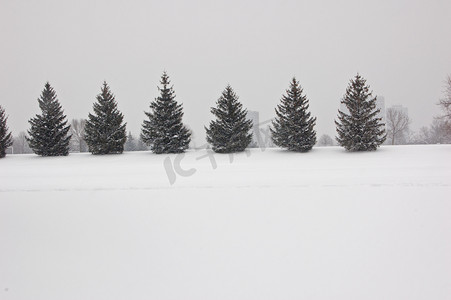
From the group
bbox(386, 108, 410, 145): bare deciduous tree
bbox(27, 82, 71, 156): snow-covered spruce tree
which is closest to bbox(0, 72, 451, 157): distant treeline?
bbox(27, 82, 71, 156): snow-covered spruce tree

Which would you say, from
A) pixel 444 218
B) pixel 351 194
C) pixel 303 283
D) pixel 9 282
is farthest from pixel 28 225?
pixel 444 218

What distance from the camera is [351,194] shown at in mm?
7797

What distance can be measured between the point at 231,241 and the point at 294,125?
16556mm

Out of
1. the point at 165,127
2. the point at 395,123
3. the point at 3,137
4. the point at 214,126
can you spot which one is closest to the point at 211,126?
the point at 214,126

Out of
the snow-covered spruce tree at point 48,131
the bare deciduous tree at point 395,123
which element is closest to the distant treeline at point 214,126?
the snow-covered spruce tree at point 48,131

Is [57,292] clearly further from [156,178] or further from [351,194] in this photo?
[351,194]

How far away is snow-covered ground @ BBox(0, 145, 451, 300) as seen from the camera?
13.6 feet

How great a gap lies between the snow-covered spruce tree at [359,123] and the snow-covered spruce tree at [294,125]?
97.8 inches

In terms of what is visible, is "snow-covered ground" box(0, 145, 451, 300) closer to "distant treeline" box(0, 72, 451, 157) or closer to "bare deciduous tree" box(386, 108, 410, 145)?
"distant treeline" box(0, 72, 451, 157)

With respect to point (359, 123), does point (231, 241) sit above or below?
below

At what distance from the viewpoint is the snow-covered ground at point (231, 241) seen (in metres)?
4.15

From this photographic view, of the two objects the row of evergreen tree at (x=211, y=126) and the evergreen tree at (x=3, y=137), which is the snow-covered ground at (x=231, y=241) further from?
the evergreen tree at (x=3, y=137)

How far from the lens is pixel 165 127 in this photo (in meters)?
21.6

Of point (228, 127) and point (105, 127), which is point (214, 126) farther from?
point (105, 127)
